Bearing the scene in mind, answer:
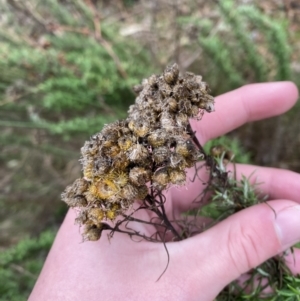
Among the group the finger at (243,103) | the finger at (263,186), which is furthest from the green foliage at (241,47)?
the finger at (263,186)

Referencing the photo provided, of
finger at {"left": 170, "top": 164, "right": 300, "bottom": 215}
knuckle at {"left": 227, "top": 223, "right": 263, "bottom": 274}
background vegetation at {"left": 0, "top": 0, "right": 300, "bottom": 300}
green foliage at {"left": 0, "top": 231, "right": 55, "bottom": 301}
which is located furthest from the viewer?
background vegetation at {"left": 0, "top": 0, "right": 300, "bottom": 300}

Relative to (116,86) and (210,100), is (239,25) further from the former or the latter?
(210,100)

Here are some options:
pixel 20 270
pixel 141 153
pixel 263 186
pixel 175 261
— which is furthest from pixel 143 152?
pixel 20 270

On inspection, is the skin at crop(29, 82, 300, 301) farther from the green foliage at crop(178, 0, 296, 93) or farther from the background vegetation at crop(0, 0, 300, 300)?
the green foliage at crop(178, 0, 296, 93)

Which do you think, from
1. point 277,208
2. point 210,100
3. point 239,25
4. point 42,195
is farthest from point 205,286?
point 42,195

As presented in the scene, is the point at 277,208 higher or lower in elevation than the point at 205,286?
higher

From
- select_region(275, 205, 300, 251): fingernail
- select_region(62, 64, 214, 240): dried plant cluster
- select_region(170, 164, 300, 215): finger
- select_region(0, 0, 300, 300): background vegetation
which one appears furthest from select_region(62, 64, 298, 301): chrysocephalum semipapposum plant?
select_region(0, 0, 300, 300): background vegetation

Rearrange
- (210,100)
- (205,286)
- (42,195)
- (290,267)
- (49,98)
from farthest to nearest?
1. (42,195)
2. (49,98)
3. (290,267)
4. (205,286)
5. (210,100)
